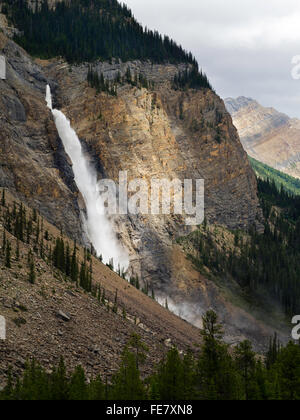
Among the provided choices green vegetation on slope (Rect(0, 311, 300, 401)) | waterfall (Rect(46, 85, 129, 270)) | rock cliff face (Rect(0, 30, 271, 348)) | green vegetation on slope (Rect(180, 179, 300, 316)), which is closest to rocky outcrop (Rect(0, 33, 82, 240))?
rock cliff face (Rect(0, 30, 271, 348))

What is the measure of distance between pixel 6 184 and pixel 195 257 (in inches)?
2241

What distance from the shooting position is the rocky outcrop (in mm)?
90625

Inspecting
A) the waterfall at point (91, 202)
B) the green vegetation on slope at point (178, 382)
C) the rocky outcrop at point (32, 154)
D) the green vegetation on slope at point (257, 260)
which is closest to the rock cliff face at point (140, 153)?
the rocky outcrop at point (32, 154)

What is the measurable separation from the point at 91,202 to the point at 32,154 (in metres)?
22.8

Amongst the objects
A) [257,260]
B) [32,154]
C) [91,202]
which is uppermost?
[32,154]

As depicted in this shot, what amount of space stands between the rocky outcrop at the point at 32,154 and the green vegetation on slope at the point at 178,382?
147ft

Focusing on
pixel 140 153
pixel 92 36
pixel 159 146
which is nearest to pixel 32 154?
pixel 140 153

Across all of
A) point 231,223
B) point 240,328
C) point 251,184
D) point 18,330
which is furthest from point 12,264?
point 251,184

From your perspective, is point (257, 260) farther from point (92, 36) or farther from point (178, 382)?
point (178, 382)

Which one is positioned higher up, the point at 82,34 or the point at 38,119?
the point at 82,34

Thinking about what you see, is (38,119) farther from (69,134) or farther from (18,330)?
(18,330)

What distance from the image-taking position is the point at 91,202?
389 feet

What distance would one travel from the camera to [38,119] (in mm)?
106875

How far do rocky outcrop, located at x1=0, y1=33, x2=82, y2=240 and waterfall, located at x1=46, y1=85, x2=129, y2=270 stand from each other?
813cm
